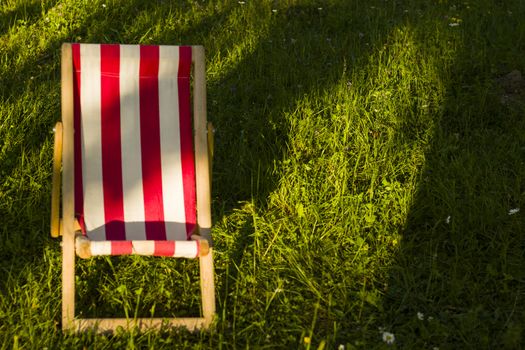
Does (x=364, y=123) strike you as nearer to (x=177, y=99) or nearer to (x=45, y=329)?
(x=177, y=99)

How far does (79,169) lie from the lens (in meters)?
3.22

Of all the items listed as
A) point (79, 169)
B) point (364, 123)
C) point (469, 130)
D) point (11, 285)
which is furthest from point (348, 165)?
point (11, 285)

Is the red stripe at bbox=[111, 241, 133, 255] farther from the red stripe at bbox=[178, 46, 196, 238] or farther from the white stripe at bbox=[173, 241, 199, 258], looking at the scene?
the red stripe at bbox=[178, 46, 196, 238]

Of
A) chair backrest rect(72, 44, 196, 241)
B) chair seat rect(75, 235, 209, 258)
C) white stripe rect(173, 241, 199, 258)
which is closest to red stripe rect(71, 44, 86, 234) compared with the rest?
chair backrest rect(72, 44, 196, 241)

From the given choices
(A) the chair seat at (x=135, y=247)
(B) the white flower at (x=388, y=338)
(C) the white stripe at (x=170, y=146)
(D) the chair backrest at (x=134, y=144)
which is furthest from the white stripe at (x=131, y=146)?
(B) the white flower at (x=388, y=338)

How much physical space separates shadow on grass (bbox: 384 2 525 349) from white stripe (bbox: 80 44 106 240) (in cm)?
135

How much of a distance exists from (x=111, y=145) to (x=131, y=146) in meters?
0.09

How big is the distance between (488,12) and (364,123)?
227cm

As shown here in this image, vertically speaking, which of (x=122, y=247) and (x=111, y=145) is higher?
(x=111, y=145)

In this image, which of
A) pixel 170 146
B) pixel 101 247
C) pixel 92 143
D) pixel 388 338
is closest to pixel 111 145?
pixel 92 143

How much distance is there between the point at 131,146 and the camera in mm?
3264

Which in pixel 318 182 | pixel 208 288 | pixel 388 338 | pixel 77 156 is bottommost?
pixel 388 338

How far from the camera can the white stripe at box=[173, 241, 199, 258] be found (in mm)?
2914

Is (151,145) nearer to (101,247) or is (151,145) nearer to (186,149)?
(186,149)
